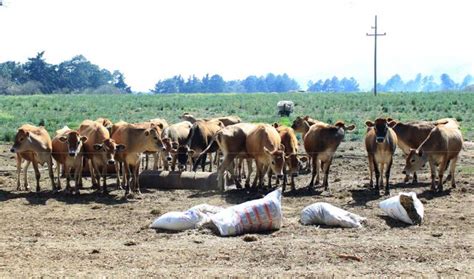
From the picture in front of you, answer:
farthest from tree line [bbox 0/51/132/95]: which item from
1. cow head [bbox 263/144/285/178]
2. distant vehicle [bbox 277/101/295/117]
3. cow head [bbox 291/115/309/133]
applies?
cow head [bbox 263/144/285/178]

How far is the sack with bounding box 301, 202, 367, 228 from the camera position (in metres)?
12.6

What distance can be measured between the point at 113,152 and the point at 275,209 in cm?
596

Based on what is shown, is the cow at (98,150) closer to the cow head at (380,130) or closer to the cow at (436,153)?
the cow head at (380,130)

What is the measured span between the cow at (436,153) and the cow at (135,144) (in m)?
6.27

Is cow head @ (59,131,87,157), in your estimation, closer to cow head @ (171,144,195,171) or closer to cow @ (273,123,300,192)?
cow head @ (171,144,195,171)

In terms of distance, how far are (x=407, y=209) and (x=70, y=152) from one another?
814 cm

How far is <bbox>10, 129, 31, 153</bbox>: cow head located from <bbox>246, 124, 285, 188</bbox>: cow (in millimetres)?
5500

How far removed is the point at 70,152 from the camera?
16.8 m

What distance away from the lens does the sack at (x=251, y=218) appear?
12.1 m

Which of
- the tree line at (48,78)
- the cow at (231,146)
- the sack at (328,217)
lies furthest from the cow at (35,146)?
the tree line at (48,78)

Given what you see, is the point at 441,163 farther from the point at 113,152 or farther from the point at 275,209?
the point at 113,152

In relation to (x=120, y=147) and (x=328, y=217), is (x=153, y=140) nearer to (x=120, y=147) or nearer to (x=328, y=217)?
(x=120, y=147)

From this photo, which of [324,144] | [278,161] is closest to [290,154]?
[278,161]

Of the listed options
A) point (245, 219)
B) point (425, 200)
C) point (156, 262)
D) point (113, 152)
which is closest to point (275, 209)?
point (245, 219)
